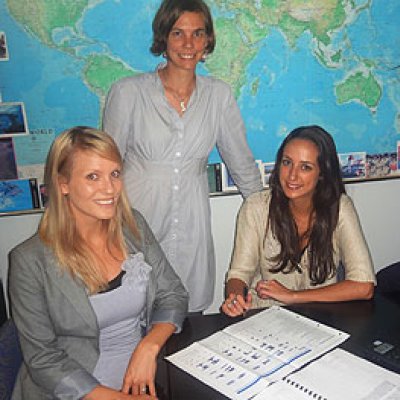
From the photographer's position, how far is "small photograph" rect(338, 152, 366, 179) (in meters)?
2.86

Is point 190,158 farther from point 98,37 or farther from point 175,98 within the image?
point 98,37

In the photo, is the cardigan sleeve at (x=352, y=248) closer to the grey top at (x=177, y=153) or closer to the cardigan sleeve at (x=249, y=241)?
the cardigan sleeve at (x=249, y=241)

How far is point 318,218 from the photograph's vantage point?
201cm

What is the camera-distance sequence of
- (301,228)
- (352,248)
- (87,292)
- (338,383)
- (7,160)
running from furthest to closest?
1. (7,160)
2. (301,228)
3. (352,248)
4. (87,292)
5. (338,383)

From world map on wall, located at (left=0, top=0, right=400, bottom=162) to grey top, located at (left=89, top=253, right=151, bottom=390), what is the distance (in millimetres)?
1222

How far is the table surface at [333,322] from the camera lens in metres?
1.37

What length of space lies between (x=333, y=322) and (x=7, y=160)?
1.84m

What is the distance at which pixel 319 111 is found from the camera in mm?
2770

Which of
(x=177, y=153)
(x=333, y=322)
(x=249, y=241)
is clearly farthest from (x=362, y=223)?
(x=333, y=322)

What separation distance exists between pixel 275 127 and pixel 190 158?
2.57 ft

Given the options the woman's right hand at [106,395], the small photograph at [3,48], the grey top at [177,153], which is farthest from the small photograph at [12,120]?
the woman's right hand at [106,395]

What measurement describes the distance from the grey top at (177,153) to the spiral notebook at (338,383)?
102 cm

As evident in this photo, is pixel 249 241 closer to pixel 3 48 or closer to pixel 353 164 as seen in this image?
pixel 353 164

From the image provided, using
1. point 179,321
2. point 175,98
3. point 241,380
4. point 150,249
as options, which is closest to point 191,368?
point 241,380
